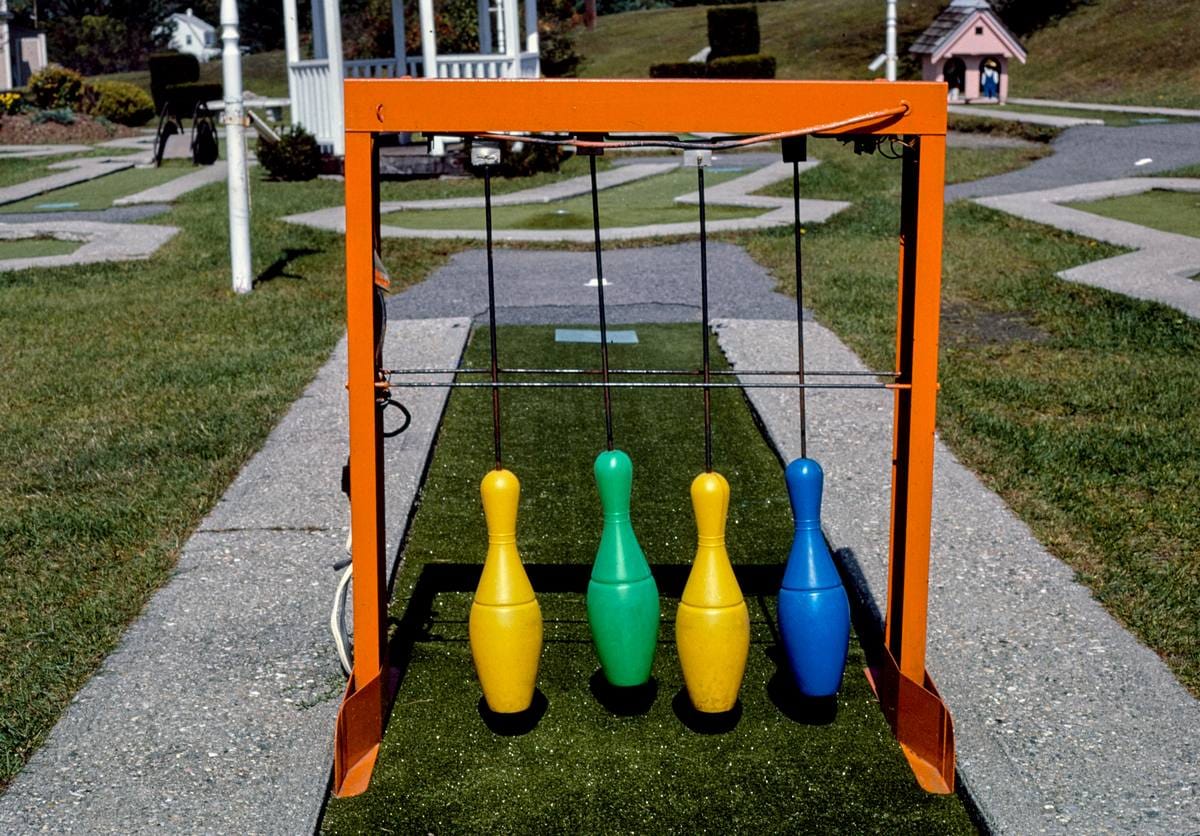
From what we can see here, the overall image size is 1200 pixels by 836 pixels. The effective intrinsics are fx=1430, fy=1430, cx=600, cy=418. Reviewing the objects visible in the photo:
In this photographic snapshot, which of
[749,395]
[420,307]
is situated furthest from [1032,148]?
[749,395]

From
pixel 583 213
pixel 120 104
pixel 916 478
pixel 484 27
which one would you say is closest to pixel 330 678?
pixel 916 478

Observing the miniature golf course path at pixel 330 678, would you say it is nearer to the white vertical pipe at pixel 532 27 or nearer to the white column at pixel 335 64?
the white column at pixel 335 64

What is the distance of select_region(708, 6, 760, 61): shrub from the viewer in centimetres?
3238

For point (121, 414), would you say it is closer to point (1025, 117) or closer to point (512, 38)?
point (512, 38)

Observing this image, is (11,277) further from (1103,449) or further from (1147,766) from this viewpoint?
(1147,766)

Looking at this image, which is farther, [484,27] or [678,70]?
[678,70]

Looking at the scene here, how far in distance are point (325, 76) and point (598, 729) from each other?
15945 millimetres

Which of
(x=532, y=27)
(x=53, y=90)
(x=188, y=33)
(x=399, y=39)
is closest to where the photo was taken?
(x=399, y=39)

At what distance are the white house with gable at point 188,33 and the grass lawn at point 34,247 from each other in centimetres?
6319

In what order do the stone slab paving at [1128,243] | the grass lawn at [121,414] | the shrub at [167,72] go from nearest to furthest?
the grass lawn at [121,414]
the stone slab paving at [1128,243]
the shrub at [167,72]

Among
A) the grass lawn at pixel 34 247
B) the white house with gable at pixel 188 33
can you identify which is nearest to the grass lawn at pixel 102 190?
the grass lawn at pixel 34 247

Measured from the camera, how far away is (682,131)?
2834mm

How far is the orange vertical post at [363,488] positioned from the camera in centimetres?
290

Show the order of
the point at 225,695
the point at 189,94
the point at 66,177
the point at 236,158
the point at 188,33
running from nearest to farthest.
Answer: the point at 225,695 < the point at 236,158 < the point at 66,177 < the point at 189,94 < the point at 188,33
